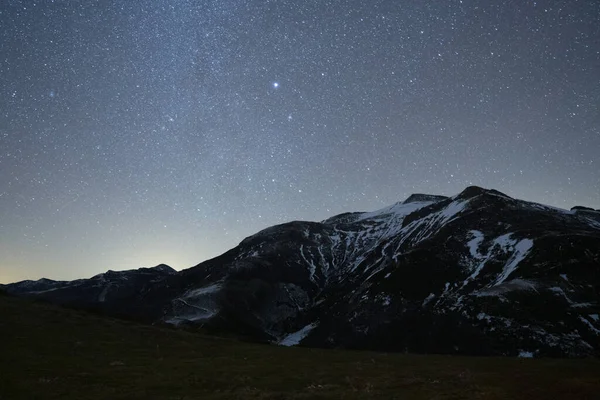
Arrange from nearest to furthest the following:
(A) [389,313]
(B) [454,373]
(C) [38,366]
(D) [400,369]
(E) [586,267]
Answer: (C) [38,366]
(B) [454,373]
(D) [400,369]
(E) [586,267]
(A) [389,313]

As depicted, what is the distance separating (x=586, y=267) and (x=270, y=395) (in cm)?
19154

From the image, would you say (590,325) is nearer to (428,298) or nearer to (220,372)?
(428,298)

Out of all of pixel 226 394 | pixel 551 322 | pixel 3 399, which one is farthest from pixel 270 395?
pixel 551 322

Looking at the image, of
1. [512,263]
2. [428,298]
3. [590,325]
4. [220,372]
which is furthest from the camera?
[512,263]

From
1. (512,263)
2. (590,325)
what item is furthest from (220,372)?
(512,263)

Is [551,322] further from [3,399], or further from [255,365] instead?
[3,399]

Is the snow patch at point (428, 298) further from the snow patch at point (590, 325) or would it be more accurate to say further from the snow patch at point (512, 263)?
the snow patch at point (590, 325)

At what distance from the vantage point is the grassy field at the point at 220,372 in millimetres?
20413

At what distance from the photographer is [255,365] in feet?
94.8

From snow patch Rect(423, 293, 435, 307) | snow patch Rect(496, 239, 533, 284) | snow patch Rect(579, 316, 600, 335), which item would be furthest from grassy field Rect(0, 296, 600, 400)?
snow patch Rect(496, 239, 533, 284)

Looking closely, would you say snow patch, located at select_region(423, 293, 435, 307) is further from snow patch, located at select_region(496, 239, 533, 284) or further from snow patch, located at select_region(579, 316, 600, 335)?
snow patch, located at select_region(579, 316, 600, 335)

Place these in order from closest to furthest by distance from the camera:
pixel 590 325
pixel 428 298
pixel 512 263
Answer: pixel 590 325 < pixel 428 298 < pixel 512 263

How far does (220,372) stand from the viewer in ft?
84.5

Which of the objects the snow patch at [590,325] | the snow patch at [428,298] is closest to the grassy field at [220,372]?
the snow patch at [590,325]
